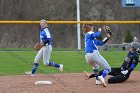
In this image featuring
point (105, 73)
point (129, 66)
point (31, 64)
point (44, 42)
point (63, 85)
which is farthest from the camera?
point (31, 64)

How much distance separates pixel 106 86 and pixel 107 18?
28666 mm

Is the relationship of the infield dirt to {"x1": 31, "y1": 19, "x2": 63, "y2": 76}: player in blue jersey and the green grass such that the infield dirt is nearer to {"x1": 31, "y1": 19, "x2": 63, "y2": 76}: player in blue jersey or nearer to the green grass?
{"x1": 31, "y1": 19, "x2": 63, "y2": 76}: player in blue jersey

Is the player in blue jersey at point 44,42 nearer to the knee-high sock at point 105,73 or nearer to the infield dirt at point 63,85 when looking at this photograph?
the infield dirt at point 63,85

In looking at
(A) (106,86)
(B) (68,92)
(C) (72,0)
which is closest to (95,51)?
(A) (106,86)

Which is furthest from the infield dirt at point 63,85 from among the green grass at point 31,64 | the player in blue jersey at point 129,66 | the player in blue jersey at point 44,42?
the green grass at point 31,64

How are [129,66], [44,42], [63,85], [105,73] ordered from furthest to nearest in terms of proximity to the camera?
[44,42]
[129,66]
[63,85]
[105,73]

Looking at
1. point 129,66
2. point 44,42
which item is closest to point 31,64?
point 44,42

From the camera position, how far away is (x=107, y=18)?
1572 inches

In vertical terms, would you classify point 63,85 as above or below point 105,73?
below

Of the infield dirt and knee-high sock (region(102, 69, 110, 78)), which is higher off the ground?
knee-high sock (region(102, 69, 110, 78))

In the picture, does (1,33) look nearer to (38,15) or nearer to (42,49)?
(38,15)

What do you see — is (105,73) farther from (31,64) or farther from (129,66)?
(31,64)

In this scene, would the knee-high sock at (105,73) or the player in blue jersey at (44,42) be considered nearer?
the knee-high sock at (105,73)

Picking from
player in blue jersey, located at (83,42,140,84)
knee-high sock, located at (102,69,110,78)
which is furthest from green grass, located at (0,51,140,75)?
knee-high sock, located at (102,69,110,78)
